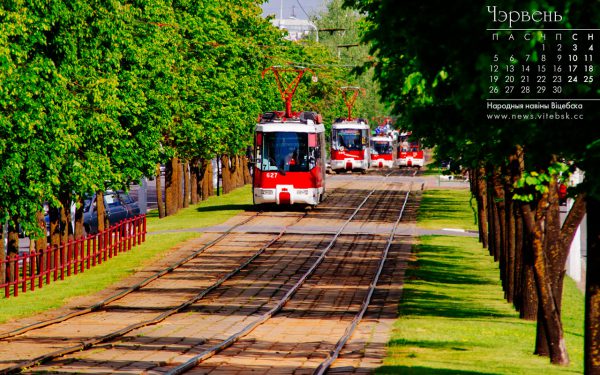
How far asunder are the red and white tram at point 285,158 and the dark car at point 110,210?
18.9ft

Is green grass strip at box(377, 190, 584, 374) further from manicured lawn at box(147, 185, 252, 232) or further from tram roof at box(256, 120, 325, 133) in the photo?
manicured lawn at box(147, 185, 252, 232)

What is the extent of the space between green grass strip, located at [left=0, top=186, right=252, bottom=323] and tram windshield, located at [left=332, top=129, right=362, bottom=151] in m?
26.1

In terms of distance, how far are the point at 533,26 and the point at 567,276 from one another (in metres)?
32.1

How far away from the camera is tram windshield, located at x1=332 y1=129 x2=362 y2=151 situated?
80.3 m

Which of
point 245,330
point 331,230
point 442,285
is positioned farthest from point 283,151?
point 245,330

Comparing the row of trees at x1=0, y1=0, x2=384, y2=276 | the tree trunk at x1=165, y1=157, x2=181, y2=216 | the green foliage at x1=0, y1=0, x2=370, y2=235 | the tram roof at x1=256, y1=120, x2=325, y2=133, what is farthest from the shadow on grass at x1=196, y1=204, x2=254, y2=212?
the tram roof at x1=256, y1=120, x2=325, y2=133

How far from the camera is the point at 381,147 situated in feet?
332

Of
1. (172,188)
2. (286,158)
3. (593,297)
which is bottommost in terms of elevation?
(593,297)

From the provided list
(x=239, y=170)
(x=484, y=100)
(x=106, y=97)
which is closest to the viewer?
(x=484, y=100)

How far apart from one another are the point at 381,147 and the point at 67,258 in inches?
2735

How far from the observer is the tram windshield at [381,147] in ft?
331

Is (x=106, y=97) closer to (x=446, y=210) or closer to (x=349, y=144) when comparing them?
(x=446, y=210)

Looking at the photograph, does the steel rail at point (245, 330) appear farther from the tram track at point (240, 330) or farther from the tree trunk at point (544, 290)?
the tree trunk at point (544, 290)

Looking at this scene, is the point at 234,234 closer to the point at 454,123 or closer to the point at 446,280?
the point at 446,280
